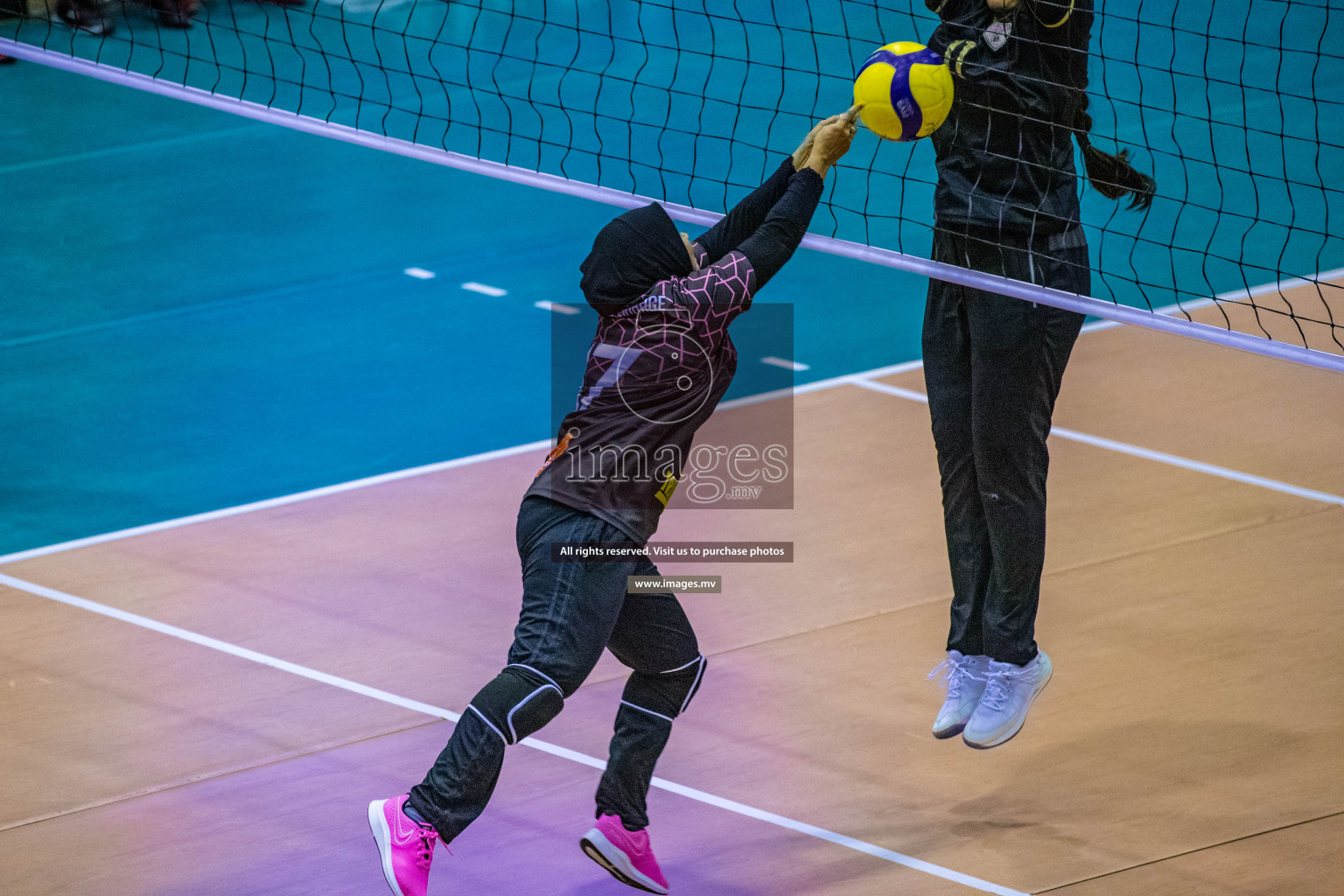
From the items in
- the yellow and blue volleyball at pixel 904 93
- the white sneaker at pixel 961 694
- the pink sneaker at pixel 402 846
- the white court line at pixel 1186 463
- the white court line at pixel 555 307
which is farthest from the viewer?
the white court line at pixel 555 307

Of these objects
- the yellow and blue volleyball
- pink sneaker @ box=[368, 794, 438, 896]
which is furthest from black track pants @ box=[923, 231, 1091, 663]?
pink sneaker @ box=[368, 794, 438, 896]

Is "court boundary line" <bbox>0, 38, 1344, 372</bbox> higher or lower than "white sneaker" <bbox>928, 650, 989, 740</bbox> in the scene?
higher

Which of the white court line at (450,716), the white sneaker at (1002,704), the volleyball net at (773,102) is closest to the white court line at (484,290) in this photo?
the volleyball net at (773,102)

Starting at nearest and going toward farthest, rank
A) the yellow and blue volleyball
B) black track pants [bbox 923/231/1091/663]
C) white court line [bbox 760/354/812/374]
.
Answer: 1. the yellow and blue volleyball
2. black track pants [bbox 923/231/1091/663]
3. white court line [bbox 760/354/812/374]

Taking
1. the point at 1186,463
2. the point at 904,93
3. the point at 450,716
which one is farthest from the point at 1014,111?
the point at 1186,463

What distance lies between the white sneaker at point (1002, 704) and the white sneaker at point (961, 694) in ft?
0.14

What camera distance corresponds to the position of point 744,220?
16.6ft

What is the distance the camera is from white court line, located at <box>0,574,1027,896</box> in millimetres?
5102

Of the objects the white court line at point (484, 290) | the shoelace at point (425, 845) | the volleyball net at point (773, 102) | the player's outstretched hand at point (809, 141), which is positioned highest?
the player's outstretched hand at point (809, 141)

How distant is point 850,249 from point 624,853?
6.57 ft

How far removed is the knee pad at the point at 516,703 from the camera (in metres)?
4.56

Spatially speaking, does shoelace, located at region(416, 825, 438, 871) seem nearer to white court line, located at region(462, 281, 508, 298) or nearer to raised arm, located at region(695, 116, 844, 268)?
raised arm, located at region(695, 116, 844, 268)

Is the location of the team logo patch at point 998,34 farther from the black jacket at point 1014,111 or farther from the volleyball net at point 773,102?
the volleyball net at point 773,102

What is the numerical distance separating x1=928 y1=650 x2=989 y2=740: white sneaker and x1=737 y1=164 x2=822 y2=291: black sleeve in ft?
4.84
